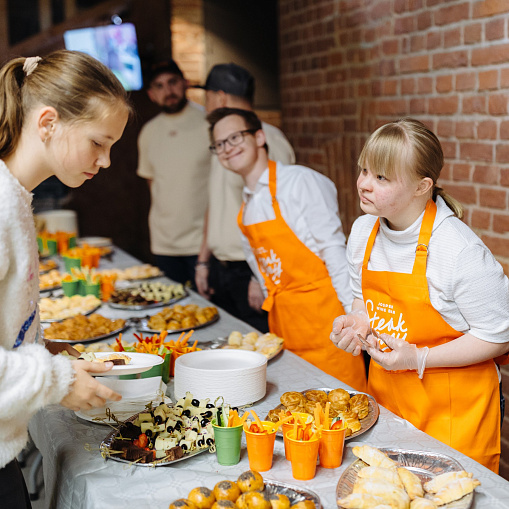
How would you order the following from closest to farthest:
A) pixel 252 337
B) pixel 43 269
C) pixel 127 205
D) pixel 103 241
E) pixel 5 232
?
pixel 5 232, pixel 252 337, pixel 43 269, pixel 103 241, pixel 127 205

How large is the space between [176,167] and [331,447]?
11.3 ft

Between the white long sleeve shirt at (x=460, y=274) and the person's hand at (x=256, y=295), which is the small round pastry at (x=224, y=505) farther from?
the person's hand at (x=256, y=295)

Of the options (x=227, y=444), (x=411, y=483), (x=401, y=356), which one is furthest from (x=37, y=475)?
(x=411, y=483)

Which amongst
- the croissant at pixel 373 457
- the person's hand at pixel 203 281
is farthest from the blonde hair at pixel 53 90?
the person's hand at pixel 203 281

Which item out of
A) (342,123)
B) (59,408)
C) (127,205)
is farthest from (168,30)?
(59,408)

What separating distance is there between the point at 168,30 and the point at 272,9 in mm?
1042

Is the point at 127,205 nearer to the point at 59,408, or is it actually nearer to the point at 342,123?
the point at 342,123

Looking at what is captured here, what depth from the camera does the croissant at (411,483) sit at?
4.39 ft

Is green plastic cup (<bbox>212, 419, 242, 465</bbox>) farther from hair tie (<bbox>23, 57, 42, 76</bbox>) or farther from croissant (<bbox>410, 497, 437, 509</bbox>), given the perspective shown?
hair tie (<bbox>23, 57, 42, 76</bbox>)

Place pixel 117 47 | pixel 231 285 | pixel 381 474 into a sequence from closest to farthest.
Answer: pixel 381 474
pixel 231 285
pixel 117 47

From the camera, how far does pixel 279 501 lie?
129 centimetres

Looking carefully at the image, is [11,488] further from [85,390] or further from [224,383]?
[224,383]

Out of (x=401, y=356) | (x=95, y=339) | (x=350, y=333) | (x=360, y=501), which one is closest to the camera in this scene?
(x=360, y=501)

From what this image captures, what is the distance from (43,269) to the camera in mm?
4062
